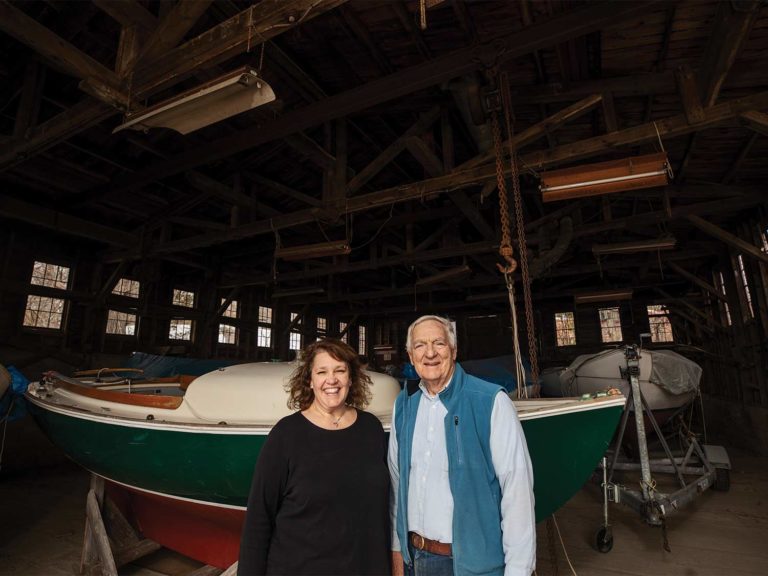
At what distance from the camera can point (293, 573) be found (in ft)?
4.90

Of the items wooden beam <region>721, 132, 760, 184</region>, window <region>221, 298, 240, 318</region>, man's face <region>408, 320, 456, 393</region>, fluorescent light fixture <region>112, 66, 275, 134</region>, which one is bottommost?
man's face <region>408, 320, 456, 393</region>

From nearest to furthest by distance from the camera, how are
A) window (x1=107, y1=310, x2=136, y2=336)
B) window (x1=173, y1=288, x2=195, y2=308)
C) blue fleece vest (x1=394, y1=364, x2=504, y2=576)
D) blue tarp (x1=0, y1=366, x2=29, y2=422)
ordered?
1. blue fleece vest (x1=394, y1=364, x2=504, y2=576)
2. blue tarp (x1=0, y1=366, x2=29, y2=422)
3. window (x1=107, y1=310, x2=136, y2=336)
4. window (x1=173, y1=288, x2=195, y2=308)

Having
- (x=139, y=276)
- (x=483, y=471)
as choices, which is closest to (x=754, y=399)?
(x=483, y=471)

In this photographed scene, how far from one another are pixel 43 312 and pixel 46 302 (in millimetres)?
215

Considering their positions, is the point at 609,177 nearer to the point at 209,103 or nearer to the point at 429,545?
the point at 209,103

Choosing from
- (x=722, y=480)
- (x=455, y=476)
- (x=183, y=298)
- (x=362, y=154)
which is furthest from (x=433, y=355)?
(x=183, y=298)

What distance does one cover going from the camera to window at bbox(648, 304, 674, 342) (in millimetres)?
14562

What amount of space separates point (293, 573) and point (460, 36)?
4.76 m

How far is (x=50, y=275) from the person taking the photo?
816 cm

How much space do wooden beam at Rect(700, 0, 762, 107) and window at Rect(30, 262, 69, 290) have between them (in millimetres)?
10864

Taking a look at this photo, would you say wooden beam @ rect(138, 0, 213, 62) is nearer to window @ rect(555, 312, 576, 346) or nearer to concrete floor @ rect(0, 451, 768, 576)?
concrete floor @ rect(0, 451, 768, 576)

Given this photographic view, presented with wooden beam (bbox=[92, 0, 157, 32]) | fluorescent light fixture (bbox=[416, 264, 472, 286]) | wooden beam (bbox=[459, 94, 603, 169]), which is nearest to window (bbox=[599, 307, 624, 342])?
fluorescent light fixture (bbox=[416, 264, 472, 286])

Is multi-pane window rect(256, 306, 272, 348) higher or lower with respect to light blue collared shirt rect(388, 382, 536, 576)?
higher

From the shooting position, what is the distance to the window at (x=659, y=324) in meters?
14.6
